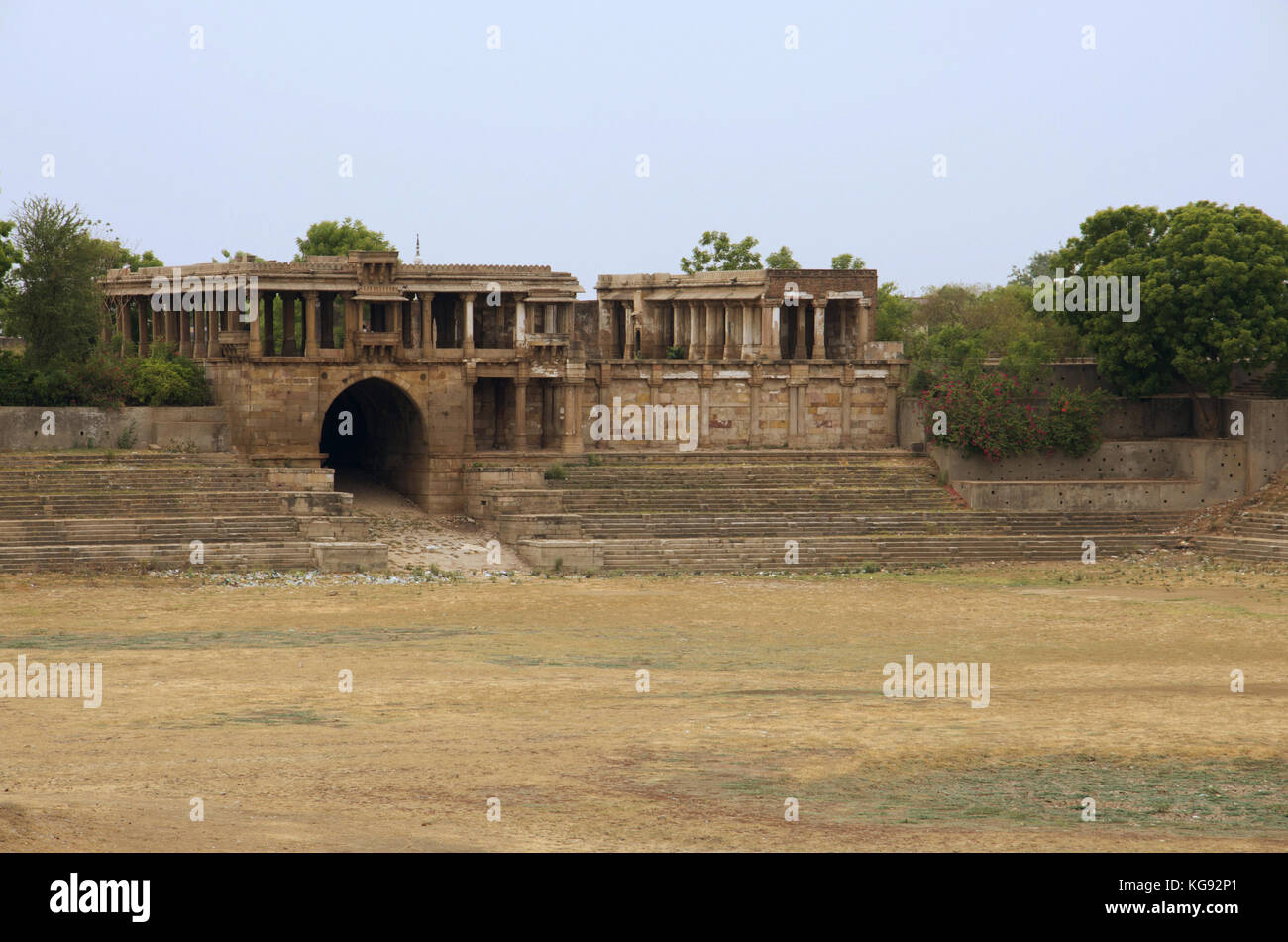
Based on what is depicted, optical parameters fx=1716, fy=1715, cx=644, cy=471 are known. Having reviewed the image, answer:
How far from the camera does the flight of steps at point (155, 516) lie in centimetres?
4284

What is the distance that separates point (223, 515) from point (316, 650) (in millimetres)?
15260

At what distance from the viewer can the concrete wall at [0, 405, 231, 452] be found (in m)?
50.9

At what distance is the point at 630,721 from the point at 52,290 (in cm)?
3648

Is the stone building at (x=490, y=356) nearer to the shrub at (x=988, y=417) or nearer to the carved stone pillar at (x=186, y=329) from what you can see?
the carved stone pillar at (x=186, y=329)

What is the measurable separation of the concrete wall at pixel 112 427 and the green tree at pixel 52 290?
11.6 feet

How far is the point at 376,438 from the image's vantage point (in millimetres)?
61188

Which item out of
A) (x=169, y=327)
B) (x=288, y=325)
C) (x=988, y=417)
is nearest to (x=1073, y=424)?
(x=988, y=417)

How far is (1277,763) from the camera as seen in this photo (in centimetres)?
2192

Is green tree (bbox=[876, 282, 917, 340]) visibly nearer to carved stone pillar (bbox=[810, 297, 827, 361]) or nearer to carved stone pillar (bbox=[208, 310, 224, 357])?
carved stone pillar (bbox=[810, 297, 827, 361])

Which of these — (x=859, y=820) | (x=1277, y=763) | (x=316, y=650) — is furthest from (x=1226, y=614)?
(x=859, y=820)

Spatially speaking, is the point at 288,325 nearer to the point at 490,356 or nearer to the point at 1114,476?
the point at 490,356

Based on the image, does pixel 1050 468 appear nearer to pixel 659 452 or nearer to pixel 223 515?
pixel 659 452

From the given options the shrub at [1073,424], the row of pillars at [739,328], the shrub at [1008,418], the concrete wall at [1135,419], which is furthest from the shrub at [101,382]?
the shrub at [1073,424]

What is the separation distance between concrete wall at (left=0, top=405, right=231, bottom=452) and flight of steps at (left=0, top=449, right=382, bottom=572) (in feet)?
4.26
